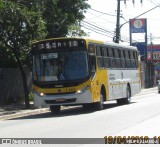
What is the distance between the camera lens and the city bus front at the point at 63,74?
23.1 metres

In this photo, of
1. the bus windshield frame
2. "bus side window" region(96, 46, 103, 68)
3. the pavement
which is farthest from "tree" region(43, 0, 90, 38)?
the bus windshield frame

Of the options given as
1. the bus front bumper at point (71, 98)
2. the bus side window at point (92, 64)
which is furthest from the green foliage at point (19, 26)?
the bus front bumper at point (71, 98)

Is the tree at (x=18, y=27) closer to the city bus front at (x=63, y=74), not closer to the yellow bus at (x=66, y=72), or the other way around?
the yellow bus at (x=66, y=72)

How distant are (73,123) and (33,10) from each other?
36.9 ft

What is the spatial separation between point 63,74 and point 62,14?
938 centimetres

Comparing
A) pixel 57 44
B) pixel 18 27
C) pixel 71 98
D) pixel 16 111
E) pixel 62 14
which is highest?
pixel 62 14

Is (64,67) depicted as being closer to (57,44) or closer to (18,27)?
(57,44)

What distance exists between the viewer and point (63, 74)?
76.3 ft

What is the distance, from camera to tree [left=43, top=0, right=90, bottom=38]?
31.8 metres

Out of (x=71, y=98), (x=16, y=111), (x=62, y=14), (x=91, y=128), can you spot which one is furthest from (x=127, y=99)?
(x=91, y=128)

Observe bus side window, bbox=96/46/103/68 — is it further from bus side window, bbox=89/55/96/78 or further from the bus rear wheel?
the bus rear wheel

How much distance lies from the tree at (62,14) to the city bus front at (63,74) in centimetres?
796

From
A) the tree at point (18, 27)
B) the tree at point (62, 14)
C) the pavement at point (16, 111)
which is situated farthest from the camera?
the tree at point (62, 14)

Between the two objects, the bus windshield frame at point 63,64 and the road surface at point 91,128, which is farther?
the bus windshield frame at point 63,64
